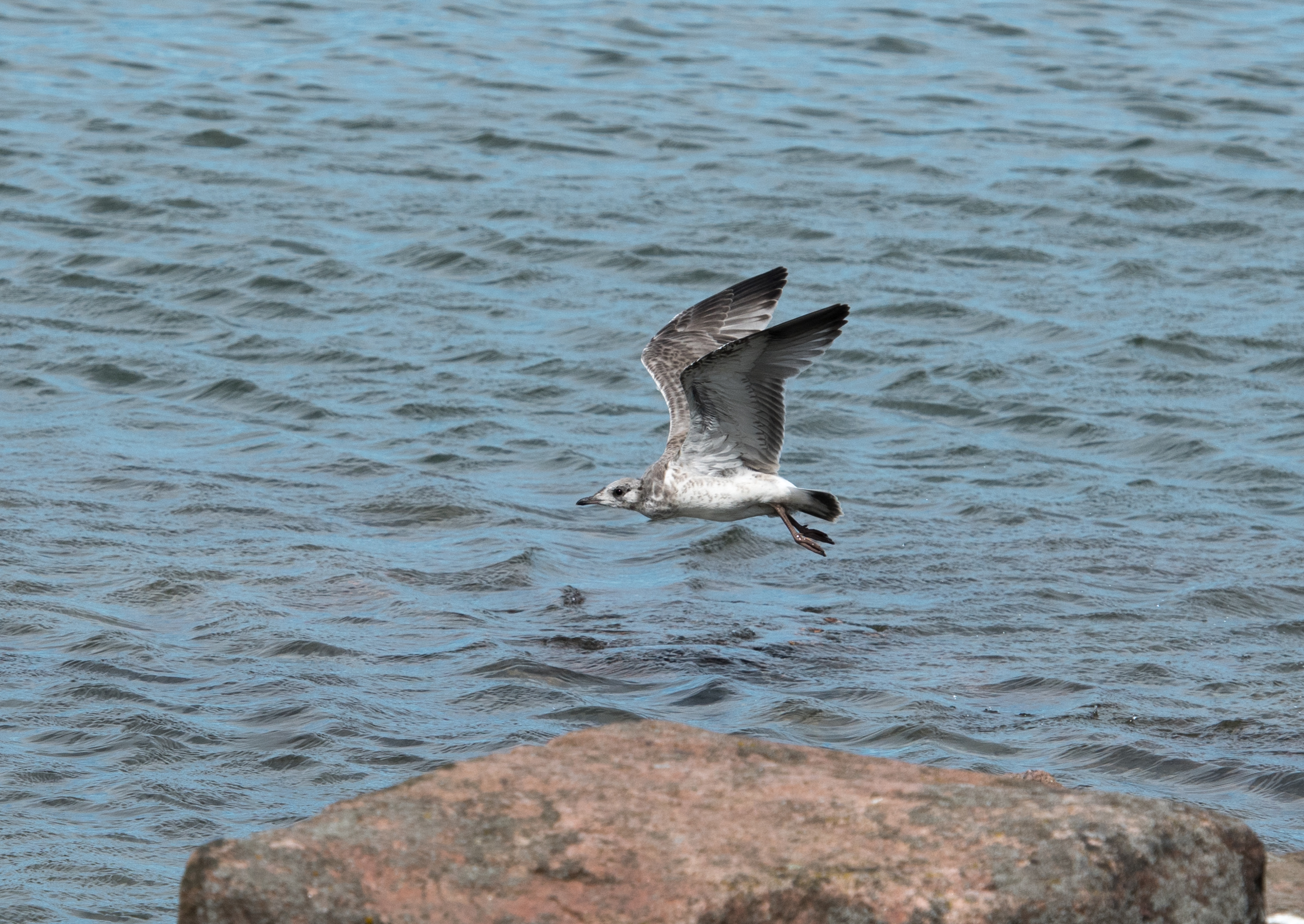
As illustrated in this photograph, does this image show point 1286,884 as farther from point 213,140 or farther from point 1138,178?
point 213,140

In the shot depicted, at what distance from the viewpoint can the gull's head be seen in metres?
8.68

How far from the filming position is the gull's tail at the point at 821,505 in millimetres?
8086

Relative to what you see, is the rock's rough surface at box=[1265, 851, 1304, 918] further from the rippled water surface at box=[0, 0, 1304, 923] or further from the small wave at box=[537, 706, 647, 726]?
the small wave at box=[537, 706, 647, 726]

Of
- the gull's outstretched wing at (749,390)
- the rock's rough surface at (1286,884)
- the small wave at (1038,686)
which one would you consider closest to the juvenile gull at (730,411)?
the gull's outstretched wing at (749,390)

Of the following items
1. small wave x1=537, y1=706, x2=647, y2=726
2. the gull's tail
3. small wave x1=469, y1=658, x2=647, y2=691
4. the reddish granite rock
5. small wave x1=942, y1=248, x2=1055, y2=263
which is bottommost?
small wave x1=469, y1=658, x2=647, y2=691

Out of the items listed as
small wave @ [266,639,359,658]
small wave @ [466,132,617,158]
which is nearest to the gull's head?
small wave @ [266,639,359,658]

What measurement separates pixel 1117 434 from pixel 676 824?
833 cm

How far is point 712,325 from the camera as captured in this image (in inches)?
358

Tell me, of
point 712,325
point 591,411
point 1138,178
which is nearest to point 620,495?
point 712,325

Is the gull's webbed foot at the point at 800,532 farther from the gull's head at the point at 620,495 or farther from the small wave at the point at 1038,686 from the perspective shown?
the small wave at the point at 1038,686

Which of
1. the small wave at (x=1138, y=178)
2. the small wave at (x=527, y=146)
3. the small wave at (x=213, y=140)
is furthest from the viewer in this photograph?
the small wave at (x=527, y=146)

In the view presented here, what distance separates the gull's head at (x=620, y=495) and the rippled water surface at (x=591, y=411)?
520mm

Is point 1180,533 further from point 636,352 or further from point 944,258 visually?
point 944,258

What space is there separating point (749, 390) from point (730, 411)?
0.66ft
